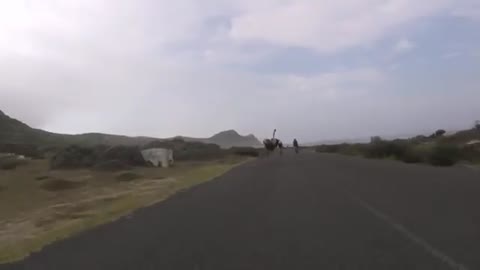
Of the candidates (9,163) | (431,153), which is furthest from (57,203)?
(9,163)

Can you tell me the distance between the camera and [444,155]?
44.9m

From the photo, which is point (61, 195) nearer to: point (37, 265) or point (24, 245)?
point (24, 245)

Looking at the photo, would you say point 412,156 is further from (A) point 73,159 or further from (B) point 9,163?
(B) point 9,163

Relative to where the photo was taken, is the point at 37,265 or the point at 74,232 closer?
the point at 37,265

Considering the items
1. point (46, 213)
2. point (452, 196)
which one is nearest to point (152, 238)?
point (452, 196)

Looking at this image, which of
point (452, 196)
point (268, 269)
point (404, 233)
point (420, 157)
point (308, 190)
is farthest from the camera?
point (420, 157)

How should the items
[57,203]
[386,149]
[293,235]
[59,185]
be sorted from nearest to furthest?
1. [293,235]
2. [57,203]
3. [59,185]
4. [386,149]

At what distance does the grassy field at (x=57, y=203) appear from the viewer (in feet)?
53.8

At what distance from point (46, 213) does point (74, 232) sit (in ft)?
33.1

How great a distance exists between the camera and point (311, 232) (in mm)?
12711

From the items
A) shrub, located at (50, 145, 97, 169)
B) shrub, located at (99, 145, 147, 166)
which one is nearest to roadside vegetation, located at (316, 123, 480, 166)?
shrub, located at (99, 145, 147, 166)

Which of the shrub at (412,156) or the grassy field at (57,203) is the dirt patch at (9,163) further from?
the shrub at (412,156)

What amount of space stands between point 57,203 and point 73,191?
25.5 feet

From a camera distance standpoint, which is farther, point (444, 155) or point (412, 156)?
point (412, 156)
